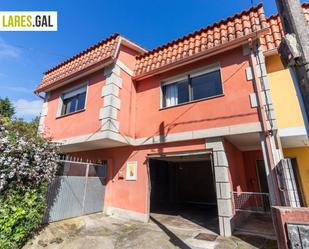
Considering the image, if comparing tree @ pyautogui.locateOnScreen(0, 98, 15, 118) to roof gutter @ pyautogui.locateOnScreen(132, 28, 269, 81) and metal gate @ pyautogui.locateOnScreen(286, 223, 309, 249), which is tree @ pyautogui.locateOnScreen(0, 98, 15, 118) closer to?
roof gutter @ pyautogui.locateOnScreen(132, 28, 269, 81)

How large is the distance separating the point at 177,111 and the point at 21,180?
18.8 ft

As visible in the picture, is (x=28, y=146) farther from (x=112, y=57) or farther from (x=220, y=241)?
(x=220, y=241)

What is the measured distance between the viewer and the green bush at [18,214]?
4512 millimetres

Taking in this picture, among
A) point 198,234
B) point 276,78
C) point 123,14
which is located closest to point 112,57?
point 123,14

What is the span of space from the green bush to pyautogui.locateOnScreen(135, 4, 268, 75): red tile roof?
6546 millimetres

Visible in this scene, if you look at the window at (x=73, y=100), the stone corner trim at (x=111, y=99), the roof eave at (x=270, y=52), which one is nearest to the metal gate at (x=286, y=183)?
the roof eave at (x=270, y=52)

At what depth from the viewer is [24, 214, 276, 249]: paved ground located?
516cm

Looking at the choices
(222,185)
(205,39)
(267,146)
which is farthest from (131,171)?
(205,39)

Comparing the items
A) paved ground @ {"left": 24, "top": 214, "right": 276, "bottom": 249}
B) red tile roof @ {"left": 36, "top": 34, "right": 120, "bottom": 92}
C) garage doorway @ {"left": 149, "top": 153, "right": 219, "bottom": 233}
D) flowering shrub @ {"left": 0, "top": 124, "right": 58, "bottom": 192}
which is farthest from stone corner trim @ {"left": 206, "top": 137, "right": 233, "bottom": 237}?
red tile roof @ {"left": 36, "top": 34, "right": 120, "bottom": 92}

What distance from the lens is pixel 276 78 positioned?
650 centimetres

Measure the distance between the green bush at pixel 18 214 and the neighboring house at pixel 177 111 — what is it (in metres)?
2.93

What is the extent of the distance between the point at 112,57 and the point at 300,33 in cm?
659

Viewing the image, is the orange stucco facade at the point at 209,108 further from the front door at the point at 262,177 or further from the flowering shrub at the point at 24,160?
the front door at the point at 262,177

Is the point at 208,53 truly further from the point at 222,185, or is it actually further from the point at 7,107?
the point at 7,107
